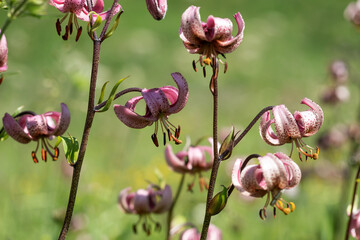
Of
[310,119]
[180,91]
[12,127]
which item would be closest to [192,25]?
[180,91]

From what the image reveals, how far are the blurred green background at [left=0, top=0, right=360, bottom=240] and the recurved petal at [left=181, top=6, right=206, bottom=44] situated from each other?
1.08 feet

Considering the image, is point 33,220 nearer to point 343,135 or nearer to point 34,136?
point 34,136

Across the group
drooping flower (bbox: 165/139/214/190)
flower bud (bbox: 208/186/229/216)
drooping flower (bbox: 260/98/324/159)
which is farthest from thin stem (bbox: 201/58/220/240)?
drooping flower (bbox: 165/139/214/190)

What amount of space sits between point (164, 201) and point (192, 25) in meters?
0.63

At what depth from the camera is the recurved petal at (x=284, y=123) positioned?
125cm

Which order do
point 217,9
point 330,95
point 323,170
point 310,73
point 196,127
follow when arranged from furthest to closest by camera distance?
1. point 217,9
2. point 310,73
3. point 196,127
4. point 323,170
5. point 330,95

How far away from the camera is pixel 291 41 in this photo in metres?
10.2

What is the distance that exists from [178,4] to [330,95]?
9.91 meters

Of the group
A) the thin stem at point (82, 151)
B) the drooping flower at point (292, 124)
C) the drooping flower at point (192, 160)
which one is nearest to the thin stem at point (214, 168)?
the drooping flower at point (292, 124)

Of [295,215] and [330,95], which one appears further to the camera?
[330,95]

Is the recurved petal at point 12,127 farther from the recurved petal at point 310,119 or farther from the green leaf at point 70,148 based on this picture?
the recurved petal at point 310,119

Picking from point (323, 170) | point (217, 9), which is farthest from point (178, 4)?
point (323, 170)

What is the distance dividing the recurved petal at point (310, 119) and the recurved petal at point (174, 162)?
51cm

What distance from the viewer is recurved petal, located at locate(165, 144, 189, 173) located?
1.67 metres
